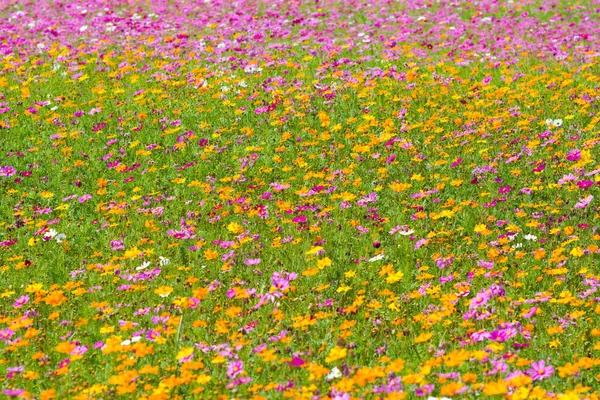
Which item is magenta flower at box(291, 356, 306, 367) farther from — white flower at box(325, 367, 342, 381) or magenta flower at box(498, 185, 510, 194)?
magenta flower at box(498, 185, 510, 194)

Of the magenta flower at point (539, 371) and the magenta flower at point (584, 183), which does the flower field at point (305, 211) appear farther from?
the magenta flower at point (584, 183)

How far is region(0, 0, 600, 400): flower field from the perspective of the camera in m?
5.18

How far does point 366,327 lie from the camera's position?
5.80 meters

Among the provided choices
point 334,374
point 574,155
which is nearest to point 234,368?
point 334,374

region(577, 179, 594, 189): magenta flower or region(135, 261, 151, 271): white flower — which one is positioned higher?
region(135, 261, 151, 271): white flower

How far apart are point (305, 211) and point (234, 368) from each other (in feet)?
11.6

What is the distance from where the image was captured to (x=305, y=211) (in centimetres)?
825

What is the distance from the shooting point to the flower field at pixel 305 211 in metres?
5.18

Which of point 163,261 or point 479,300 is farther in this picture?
point 163,261

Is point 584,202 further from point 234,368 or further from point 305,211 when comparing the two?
point 234,368

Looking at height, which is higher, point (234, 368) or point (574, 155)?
point (234, 368)

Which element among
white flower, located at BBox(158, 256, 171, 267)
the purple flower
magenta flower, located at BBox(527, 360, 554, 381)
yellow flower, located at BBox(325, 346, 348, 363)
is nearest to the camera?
magenta flower, located at BBox(527, 360, 554, 381)

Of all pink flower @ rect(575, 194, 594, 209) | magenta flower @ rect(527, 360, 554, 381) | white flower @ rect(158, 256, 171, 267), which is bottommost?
pink flower @ rect(575, 194, 594, 209)

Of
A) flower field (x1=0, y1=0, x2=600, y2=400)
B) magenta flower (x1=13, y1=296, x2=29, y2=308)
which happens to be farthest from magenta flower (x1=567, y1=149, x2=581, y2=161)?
magenta flower (x1=13, y1=296, x2=29, y2=308)
